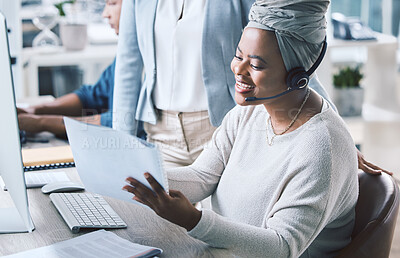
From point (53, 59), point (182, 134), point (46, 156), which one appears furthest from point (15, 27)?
point (182, 134)

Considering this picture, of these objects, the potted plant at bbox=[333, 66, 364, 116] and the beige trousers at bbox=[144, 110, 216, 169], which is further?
the potted plant at bbox=[333, 66, 364, 116]

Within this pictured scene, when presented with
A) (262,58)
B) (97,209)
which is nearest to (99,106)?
(97,209)

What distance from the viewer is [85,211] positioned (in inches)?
55.2

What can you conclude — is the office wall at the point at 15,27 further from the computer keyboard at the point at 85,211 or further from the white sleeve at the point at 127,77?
the computer keyboard at the point at 85,211

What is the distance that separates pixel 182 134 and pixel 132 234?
69 cm

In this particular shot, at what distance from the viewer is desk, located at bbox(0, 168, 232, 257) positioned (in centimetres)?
122

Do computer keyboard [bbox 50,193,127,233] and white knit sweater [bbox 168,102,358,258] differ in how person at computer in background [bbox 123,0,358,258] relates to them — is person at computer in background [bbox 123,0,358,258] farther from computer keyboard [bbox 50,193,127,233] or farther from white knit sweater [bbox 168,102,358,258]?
computer keyboard [bbox 50,193,127,233]

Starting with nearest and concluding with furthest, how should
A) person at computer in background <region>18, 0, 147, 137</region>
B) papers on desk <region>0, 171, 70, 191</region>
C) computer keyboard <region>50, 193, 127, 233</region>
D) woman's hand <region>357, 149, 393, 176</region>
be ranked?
computer keyboard <region>50, 193, 127, 233</region> < woman's hand <region>357, 149, 393, 176</region> < papers on desk <region>0, 171, 70, 191</region> < person at computer in background <region>18, 0, 147, 137</region>

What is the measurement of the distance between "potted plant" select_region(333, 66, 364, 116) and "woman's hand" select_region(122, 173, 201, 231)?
8.10 ft

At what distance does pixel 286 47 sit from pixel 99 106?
1475 mm

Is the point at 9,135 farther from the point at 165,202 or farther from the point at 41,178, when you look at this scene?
the point at 41,178

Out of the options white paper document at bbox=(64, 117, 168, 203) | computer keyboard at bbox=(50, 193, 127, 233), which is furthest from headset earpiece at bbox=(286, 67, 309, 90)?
computer keyboard at bbox=(50, 193, 127, 233)

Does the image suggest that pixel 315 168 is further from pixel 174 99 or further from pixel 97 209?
pixel 174 99

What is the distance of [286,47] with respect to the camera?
4.12 ft
